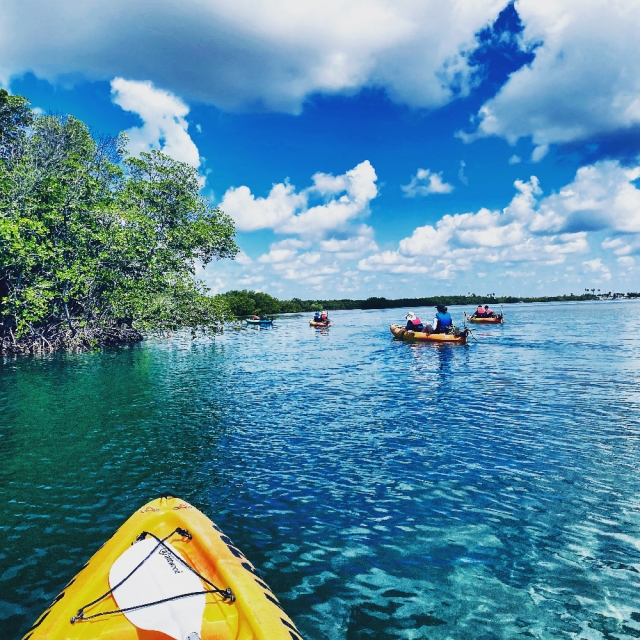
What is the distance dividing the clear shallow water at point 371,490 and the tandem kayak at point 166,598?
1030mm

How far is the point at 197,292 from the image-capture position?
37094mm

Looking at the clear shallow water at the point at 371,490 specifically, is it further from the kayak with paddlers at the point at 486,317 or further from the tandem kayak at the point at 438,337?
the kayak with paddlers at the point at 486,317

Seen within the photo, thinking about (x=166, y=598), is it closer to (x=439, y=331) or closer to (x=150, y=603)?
(x=150, y=603)

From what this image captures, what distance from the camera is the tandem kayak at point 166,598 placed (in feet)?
13.1

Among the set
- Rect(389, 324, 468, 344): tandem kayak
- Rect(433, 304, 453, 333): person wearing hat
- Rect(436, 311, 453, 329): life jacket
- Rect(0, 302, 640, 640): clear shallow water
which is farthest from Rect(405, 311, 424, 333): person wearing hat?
Rect(0, 302, 640, 640): clear shallow water

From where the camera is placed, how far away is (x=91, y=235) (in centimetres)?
2931

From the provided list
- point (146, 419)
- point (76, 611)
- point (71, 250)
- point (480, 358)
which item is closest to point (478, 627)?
point (76, 611)

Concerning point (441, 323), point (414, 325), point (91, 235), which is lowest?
point (414, 325)

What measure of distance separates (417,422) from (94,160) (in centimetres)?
3786

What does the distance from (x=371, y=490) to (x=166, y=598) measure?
4868 mm

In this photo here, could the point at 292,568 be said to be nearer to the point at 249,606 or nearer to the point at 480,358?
the point at 249,606

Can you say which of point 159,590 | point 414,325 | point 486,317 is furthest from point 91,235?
point 486,317

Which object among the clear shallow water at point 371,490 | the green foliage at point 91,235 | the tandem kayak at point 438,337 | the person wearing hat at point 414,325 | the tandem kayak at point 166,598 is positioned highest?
the green foliage at point 91,235

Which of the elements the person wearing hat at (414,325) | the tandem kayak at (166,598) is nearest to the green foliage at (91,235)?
the person wearing hat at (414,325)
